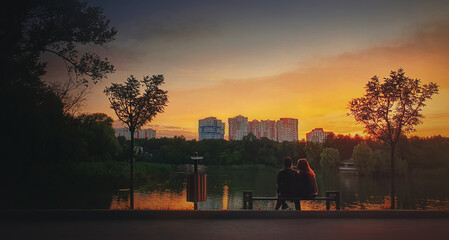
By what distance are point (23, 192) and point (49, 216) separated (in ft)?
42.8

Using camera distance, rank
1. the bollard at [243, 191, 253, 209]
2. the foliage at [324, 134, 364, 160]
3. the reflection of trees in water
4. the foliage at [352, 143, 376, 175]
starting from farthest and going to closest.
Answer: the foliage at [324, 134, 364, 160], the foliage at [352, 143, 376, 175], the reflection of trees in water, the bollard at [243, 191, 253, 209]

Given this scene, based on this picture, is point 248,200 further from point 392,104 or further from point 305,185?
point 392,104

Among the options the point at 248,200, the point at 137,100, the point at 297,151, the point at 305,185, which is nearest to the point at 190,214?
the point at 248,200

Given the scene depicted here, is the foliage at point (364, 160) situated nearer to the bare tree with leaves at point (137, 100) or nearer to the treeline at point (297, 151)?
the treeline at point (297, 151)

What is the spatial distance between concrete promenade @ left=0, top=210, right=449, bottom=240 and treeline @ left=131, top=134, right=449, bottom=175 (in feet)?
248

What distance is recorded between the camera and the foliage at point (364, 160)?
3095 inches

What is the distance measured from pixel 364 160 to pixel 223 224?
77628 millimetres

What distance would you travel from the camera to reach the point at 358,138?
4769 inches

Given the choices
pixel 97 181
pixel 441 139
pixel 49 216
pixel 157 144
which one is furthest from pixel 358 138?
pixel 49 216

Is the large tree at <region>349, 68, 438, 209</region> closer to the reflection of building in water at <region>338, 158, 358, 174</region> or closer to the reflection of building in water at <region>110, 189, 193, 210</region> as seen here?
the reflection of building in water at <region>110, 189, 193, 210</region>

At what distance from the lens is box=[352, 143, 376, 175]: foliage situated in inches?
3095

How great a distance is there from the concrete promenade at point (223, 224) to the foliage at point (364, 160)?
73767 mm

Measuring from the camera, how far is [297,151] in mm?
115625

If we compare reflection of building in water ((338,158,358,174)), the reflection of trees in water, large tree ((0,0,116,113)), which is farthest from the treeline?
large tree ((0,0,116,113))
